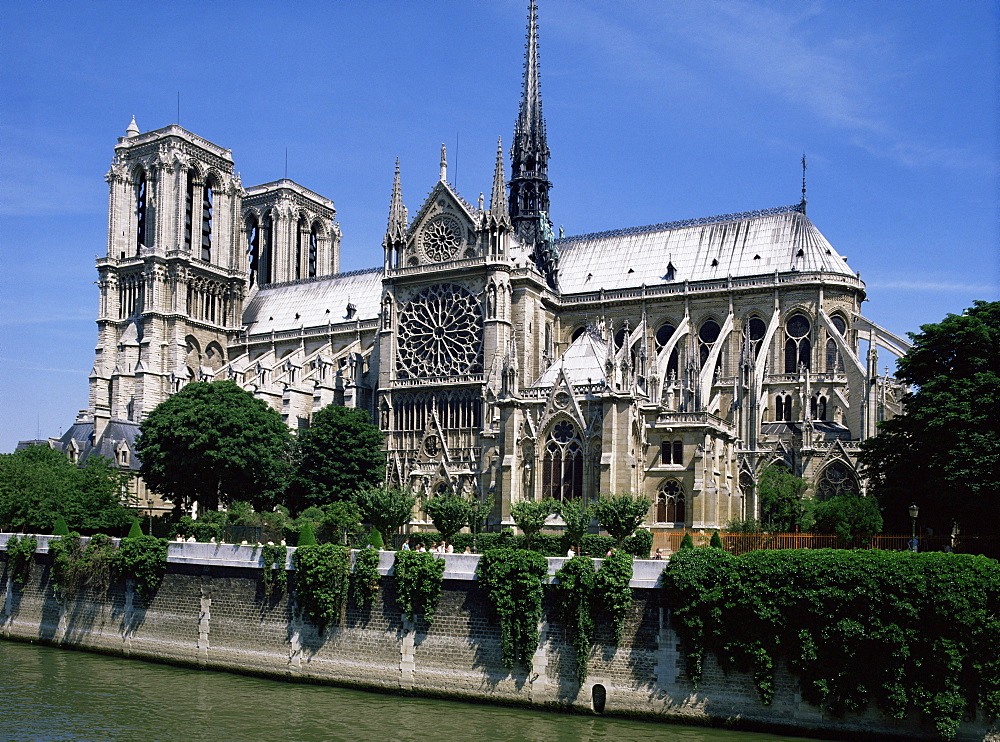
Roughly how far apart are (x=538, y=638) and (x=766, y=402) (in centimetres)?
3880

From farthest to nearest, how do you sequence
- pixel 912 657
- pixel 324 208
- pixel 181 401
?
pixel 324 208 → pixel 181 401 → pixel 912 657

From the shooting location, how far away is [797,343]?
236 feet

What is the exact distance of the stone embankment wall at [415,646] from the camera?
33.6m

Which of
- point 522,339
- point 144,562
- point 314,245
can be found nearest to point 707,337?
point 522,339

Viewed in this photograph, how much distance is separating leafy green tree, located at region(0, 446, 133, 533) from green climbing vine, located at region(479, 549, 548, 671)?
88.3 feet

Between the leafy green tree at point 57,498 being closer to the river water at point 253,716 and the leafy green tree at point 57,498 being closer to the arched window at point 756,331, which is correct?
the river water at point 253,716

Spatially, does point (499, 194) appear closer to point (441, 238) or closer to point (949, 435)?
point (441, 238)

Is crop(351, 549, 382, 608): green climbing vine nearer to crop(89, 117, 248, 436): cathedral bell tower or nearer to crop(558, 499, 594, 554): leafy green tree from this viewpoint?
crop(558, 499, 594, 554): leafy green tree

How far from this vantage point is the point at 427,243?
77812 mm

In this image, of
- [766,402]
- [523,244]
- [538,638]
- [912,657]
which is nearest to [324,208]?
[523,244]

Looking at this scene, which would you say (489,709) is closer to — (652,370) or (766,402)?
(652,370)

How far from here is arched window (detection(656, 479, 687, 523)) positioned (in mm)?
54719

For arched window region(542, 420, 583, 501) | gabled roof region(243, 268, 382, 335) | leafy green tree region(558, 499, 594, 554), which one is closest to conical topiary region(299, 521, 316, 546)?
leafy green tree region(558, 499, 594, 554)

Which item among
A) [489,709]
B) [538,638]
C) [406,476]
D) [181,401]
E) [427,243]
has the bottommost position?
[489,709]
